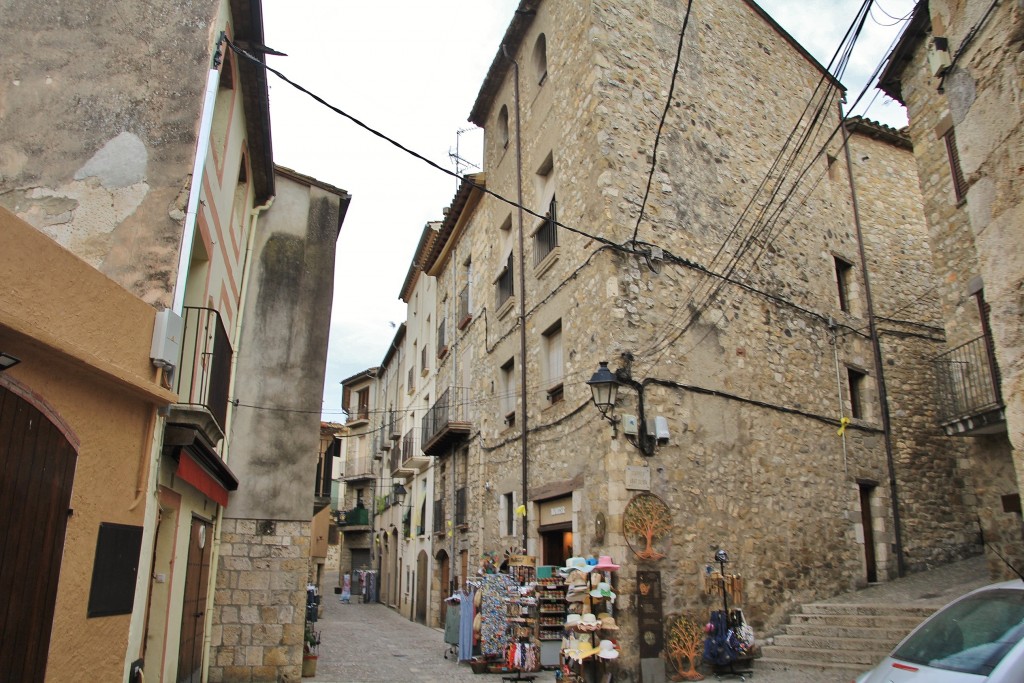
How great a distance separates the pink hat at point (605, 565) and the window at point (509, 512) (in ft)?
A: 13.7

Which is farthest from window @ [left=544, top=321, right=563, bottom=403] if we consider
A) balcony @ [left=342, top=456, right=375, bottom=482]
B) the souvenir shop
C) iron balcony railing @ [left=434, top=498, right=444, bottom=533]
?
balcony @ [left=342, top=456, right=375, bottom=482]

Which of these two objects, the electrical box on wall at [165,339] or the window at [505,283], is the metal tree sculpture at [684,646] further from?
the window at [505,283]

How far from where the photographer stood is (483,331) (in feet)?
50.3

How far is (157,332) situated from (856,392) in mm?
11837

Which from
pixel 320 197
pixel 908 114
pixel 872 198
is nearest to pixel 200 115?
pixel 320 197

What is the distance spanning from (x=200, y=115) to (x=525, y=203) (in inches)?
302

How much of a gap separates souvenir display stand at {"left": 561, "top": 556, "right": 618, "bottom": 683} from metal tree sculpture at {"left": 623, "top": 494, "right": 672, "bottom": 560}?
550 millimetres

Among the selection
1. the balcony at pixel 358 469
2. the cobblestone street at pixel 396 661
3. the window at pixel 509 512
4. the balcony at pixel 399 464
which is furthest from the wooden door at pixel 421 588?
the balcony at pixel 358 469

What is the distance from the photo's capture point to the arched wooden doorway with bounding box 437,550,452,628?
1720cm

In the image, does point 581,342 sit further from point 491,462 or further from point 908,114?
point 908,114

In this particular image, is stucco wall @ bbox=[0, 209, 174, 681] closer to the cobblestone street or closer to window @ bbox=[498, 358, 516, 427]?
the cobblestone street

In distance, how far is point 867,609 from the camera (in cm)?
979

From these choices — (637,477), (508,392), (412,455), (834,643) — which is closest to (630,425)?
(637,477)

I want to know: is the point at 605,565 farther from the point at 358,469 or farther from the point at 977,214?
the point at 358,469
